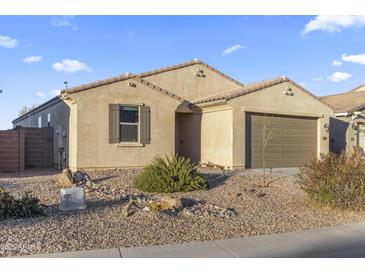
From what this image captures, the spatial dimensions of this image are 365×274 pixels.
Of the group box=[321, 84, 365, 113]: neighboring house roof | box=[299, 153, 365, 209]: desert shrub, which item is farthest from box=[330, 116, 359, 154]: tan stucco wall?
box=[299, 153, 365, 209]: desert shrub

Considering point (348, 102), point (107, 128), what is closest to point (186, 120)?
point (107, 128)

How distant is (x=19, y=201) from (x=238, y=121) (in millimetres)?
10657

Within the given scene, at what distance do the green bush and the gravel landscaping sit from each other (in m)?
0.32

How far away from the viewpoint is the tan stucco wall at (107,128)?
14766mm

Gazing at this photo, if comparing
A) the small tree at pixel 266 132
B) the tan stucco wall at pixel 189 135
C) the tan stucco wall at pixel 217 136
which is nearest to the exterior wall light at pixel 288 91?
the small tree at pixel 266 132

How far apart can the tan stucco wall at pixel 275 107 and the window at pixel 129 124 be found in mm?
4082

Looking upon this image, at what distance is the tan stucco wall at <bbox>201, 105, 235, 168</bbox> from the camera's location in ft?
54.6

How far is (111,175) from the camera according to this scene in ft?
44.6

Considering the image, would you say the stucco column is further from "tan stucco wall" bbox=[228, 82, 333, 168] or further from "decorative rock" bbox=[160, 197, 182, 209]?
"decorative rock" bbox=[160, 197, 182, 209]

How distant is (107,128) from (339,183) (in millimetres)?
9019

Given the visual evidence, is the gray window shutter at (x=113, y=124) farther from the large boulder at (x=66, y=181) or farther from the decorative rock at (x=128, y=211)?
the decorative rock at (x=128, y=211)

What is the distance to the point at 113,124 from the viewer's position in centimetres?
1520

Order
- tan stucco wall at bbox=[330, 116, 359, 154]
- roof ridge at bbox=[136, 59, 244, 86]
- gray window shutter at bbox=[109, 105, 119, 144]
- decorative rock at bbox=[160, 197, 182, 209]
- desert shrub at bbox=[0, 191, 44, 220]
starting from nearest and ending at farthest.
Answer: desert shrub at bbox=[0, 191, 44, 220], decorative rock at bbox=[160, 197, 182, 209], gray window shutter at bbox=[109, 105, 119, 144], roof ridge at bbox=[136, 59, 244, 86], tan stucco wall at bbox=[330, 116, 359, 154]
